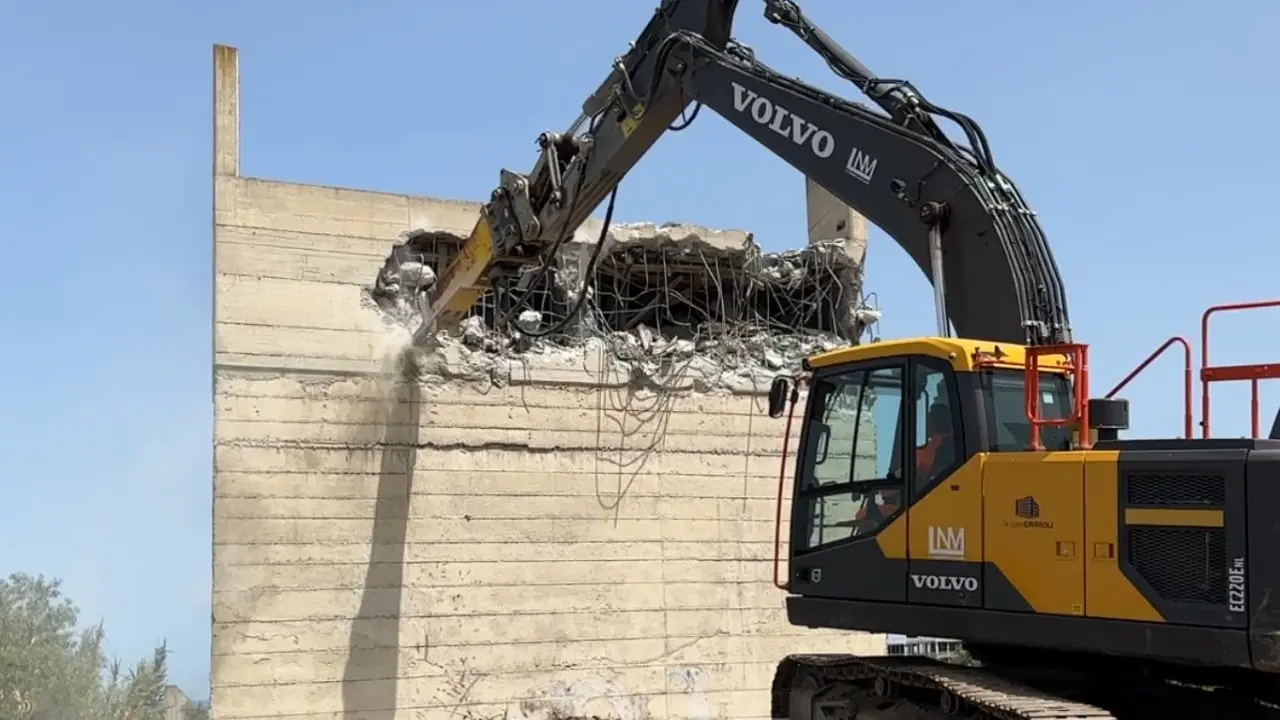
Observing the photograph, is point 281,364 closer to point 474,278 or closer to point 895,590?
point 474,278

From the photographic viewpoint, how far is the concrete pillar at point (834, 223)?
1445 cm

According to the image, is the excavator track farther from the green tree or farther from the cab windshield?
the green tree

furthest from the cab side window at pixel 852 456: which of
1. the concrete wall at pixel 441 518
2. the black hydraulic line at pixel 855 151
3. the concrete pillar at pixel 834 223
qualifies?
the concrete pillar at pixel 834 223

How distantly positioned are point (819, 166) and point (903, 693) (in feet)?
10.5

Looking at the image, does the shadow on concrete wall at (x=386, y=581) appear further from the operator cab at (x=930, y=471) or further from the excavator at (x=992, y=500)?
the operator cab at (x=930, y=471)

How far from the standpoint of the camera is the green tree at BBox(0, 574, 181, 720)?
13289mm

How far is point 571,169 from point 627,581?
4.36 meters

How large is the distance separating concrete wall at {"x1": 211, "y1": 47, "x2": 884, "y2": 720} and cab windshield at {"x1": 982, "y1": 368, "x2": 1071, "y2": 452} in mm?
6923

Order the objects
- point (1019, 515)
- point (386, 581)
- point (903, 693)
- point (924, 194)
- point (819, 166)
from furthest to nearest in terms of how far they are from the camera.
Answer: point (386, 581) → point (819, 166) → point (924, 194) → point (903, 693) → point (1019, 515)

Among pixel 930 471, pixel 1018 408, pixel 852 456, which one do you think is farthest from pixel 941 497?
pixel 852 456

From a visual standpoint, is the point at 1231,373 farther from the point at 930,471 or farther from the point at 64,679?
the point at 64,679

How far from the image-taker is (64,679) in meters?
13.8

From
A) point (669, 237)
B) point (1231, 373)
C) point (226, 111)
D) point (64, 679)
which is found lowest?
point (64, 679)

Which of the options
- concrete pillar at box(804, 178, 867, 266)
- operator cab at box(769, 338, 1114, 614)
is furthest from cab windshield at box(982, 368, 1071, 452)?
concrete pillar at box(804, 178, 867, 266)
